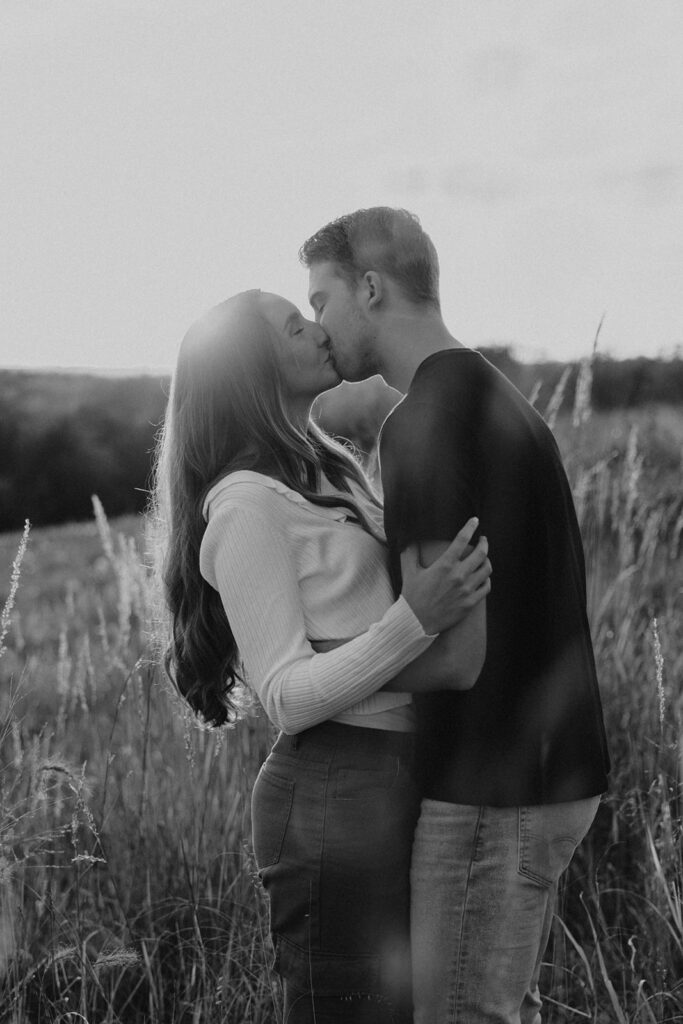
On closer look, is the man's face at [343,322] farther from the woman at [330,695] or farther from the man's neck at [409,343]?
the woman at [330,695]

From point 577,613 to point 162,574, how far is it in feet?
3.00

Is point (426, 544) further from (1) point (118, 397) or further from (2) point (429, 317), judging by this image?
(1) point (118, 397)

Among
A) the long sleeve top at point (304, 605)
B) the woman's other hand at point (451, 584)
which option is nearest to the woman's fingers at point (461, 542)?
the woman's other hand at point (451, 584)

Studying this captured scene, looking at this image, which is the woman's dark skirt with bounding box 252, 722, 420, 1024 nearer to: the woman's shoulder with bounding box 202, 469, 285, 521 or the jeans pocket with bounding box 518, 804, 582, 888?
the jeans pocket with bounding box 518, 804, 582, 888

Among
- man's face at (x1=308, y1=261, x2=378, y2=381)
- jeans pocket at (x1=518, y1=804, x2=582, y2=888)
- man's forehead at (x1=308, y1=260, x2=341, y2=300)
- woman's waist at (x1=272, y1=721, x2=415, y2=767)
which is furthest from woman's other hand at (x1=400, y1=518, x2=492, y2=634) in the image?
man's forehead at (x1=308, y1=260, x2=341, y2=300)

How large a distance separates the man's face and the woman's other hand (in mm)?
557

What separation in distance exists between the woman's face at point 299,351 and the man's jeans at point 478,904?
3.12 ft

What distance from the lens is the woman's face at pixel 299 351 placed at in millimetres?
2090

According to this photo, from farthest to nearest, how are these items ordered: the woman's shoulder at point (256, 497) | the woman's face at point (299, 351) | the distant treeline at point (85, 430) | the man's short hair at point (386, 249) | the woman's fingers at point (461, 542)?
1. the distant treeline at point (85, 430)
2. the woman's face at point (299, 351)
3. the man's short hair at point (386, 249)
4. the woman's shoulder at point (256, 497)
5. the woman's fingers at point (461, 542)

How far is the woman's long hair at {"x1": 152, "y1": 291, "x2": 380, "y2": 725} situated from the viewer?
2.02m

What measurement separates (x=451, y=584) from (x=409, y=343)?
572mm

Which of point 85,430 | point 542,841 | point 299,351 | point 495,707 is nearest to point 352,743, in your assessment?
point 495,707

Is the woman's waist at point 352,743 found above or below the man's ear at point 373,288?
below

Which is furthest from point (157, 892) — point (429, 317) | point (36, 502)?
point (36, 502)
